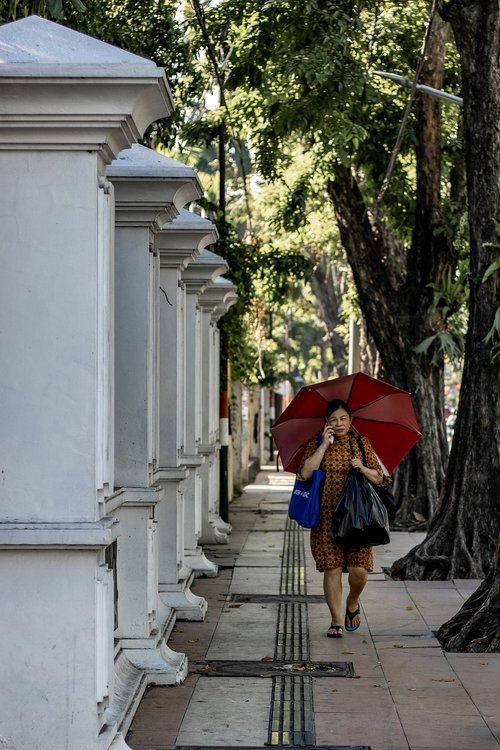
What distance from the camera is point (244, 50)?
17.4 metres

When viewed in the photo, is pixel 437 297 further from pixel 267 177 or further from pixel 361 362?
pixel 361 362

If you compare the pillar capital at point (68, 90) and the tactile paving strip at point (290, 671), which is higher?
the pillar capital at point (68, 90)

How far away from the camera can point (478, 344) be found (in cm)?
1269

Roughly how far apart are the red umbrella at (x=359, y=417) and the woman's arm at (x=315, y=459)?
434mm

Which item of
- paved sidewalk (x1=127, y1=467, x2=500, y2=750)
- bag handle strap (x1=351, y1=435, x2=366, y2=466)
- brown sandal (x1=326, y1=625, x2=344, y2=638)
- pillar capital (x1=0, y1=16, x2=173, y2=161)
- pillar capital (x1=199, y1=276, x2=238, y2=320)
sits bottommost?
paved sidewalk (x1=127, y1=467, x2=500, y2=750)

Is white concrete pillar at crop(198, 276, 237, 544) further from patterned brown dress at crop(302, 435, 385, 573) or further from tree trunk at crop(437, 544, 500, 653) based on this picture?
tree trunk at crop(437, 544, 500, 653)

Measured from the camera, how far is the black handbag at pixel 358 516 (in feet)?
31.4

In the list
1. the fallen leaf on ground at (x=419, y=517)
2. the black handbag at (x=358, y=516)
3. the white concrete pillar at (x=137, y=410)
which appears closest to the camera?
the white concrete pillar at (x=137, y=410)

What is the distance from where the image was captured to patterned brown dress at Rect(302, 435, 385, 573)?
9859 mm

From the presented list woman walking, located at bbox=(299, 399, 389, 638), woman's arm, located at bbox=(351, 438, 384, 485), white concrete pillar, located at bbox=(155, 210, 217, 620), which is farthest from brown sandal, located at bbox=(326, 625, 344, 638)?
white concrete pillar, located at bbox=(155, 210, 217, 620)

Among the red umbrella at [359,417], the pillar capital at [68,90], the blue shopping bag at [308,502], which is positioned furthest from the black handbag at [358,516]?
the pillar capital at [68,90]

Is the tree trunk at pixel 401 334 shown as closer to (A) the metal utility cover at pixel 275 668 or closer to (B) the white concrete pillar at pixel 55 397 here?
(A) the metal utility cover at pixel 275 668

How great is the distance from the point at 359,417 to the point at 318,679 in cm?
254

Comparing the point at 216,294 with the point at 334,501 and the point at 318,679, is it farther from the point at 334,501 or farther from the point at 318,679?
the point at 318,679
